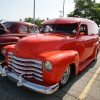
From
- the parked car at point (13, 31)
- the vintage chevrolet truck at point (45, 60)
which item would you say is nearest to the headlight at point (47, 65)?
the vintage chevrolet truck at point (45, 60)

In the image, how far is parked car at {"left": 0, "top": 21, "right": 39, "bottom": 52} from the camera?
6.32 m

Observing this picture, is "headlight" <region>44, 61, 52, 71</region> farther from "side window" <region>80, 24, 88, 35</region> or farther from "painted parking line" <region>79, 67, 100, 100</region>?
"side window" <region>80, 24, 88, 35</region>

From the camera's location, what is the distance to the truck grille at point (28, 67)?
11.2ft

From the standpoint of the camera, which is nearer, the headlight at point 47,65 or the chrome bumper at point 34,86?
the chrome bumper at point 34,86

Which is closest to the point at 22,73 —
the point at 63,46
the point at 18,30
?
the point at 63,46

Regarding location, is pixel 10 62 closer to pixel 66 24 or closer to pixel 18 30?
pixel 66 24

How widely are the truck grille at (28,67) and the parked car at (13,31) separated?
2654 mm

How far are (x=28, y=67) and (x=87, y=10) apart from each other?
3118cm

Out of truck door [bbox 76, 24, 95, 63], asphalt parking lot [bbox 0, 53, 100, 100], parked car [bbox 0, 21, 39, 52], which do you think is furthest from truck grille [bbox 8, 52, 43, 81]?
parked car [bbox 0, 21, 39, 52]

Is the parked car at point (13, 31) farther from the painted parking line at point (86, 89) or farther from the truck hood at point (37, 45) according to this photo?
the painted parking line at point (86, 89)

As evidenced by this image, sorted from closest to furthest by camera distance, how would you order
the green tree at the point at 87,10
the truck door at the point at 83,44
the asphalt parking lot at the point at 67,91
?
the asphalt parking lot at the point at 67,91, the truck door at the point at 83,44, the green tree at the point at 87,10

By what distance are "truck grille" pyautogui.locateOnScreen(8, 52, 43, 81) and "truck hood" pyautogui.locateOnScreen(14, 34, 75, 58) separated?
13 centimetres

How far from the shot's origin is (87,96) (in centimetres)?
370

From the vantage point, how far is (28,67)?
3523mm
